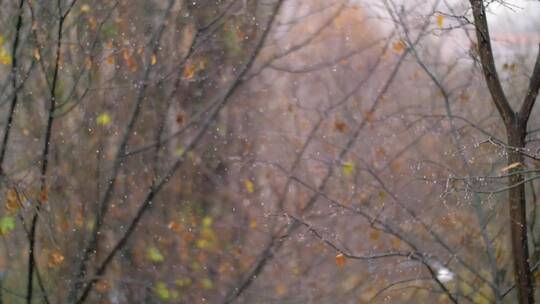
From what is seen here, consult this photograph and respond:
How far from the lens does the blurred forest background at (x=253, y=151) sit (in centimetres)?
565

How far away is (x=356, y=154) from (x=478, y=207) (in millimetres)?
1345

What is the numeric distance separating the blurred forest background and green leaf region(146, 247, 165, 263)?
0.01 metres

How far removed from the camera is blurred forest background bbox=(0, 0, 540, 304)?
18.5 ft

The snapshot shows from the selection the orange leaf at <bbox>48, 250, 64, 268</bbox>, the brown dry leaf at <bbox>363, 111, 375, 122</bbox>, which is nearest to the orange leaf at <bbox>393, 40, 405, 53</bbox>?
the brown dry leaf at <bbox>363, 111, 375, 122</bbox>

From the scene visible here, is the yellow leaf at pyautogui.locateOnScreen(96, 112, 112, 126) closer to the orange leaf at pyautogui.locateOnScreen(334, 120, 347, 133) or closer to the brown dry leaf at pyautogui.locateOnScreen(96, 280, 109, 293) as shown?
the brown dry leaf at pyautogui.locateOnScreen(96, 280, 109, 293)

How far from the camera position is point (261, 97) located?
6719mm

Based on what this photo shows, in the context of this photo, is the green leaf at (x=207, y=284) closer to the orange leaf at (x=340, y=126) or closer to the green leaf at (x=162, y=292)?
the green leaf at (x=162, y=292)

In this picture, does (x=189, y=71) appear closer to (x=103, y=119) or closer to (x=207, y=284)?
(x=103, y=119)

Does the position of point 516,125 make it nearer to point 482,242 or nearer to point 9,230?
point 482,242

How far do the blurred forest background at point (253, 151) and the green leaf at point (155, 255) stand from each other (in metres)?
0.01

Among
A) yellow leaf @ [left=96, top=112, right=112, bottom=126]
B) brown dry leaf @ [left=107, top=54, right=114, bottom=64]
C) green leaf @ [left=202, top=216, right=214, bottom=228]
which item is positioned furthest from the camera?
green leaf @ [left=202, top=216, right=214, bottom=228]

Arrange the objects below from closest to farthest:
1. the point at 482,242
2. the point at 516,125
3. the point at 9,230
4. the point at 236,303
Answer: the point at 516,125
the point at 9,230
the point at 482,242
the point at 236,303

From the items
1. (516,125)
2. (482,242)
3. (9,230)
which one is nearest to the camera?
(516,125)

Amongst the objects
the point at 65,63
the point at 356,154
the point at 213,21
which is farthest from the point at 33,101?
the point at 356,154
